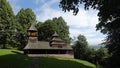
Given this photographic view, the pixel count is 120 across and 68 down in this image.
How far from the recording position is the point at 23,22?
83875 millimetres

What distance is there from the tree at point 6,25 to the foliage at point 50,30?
626 inches

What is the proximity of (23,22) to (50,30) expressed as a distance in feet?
32.7

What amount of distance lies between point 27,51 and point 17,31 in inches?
772

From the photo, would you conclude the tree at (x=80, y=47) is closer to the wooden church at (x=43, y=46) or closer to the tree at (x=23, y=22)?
the wooden church at (x=43, y=46)

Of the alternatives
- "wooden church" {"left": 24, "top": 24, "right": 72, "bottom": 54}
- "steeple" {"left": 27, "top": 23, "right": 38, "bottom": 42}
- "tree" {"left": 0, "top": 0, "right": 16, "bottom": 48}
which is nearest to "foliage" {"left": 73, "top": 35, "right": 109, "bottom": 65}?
"wooden church" {"left": 24, "top": 24, "right": 72, "bottom": 54}

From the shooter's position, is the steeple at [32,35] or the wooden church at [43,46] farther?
the steeple at [32,35]

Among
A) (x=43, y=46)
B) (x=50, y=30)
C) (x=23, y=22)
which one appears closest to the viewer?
(x=43, y=46)

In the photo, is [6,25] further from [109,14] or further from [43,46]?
[109,14]

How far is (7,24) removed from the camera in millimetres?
71875

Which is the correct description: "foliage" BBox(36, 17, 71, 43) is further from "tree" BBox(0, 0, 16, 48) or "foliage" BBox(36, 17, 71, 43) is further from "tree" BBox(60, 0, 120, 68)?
"tree" BBox(60, 0, 120, 68)

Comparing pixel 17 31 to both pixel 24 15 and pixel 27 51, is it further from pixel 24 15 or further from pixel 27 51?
pixel 27 51

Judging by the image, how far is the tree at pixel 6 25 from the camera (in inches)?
2803

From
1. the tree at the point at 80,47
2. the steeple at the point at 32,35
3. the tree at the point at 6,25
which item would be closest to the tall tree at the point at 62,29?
the tree at the point at 80,47

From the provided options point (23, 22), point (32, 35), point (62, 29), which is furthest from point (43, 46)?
point (62, 29)
